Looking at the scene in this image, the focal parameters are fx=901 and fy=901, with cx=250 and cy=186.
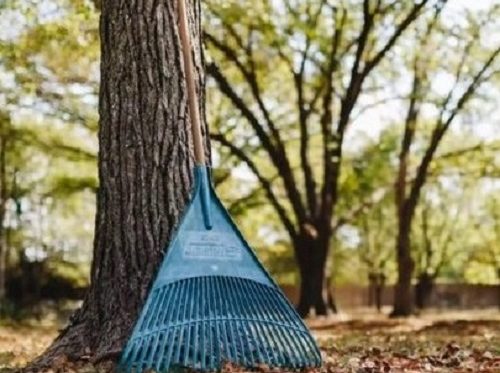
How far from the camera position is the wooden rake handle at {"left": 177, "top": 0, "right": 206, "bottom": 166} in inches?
175

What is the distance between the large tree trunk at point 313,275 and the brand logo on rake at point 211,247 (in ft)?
41.2

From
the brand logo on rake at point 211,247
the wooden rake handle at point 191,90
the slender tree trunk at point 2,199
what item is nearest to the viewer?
the brand logo on rake at point 211,247

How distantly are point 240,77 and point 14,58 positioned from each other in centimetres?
578

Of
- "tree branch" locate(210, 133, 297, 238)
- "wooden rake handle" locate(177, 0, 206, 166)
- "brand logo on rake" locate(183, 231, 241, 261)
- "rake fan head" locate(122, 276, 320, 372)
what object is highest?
"tree branch" locate(210, 133, 297, 238)

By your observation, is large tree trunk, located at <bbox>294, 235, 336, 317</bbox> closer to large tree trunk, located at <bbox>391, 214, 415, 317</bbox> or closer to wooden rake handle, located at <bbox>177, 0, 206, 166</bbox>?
large tree trunk, located at <bbox>391, 214, 415, 317</bbox>

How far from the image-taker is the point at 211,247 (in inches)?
163

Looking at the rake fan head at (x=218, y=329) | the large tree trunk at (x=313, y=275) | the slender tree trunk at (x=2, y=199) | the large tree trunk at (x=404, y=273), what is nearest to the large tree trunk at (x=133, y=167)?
the rake fan head at (x=218, y=329)

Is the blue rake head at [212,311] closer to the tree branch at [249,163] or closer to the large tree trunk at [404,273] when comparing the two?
the tree branch at [249,163]

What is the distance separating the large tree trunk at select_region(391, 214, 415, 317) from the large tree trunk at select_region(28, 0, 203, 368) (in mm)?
12289

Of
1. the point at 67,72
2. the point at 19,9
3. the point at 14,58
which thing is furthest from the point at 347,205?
the point at 19,9

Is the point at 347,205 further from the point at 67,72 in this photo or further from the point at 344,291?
the point at 344,291

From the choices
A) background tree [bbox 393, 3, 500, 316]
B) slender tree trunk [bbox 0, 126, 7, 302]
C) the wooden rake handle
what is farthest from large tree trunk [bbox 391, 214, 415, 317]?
the wooden rake handle

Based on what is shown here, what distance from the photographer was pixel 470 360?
4418 mm

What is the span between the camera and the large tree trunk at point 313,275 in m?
16.7
